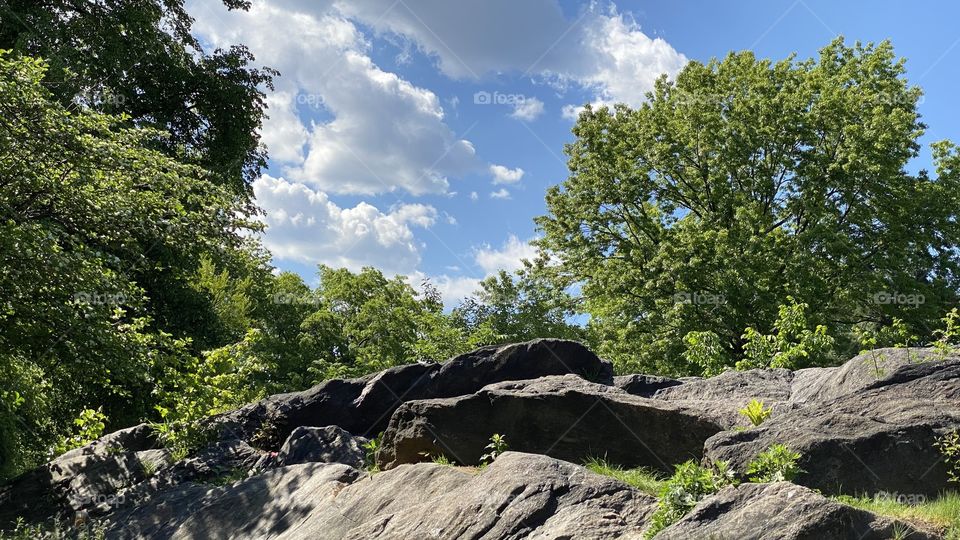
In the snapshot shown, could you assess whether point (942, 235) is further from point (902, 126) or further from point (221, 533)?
point (221, 533)

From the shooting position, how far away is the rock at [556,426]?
905 cm

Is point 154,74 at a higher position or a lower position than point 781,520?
higher

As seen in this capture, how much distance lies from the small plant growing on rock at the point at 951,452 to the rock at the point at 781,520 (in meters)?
1.66

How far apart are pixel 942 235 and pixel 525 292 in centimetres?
1786

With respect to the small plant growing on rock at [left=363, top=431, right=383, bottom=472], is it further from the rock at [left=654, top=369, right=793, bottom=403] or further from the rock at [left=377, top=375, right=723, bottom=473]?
the rock at [left=654, top=369, right=793, bottom=403]

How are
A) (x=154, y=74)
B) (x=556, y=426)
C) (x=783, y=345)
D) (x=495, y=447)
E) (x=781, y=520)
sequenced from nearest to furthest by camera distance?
(x=781, y=520) → (x=495, y=447) → (x=556, y=426) → (x=783, y=345) → (x=154, y=74)

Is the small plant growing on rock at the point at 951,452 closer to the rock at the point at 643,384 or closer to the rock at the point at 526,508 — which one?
the rock at the point at 526,508

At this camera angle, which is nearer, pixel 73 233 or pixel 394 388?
pixel 394 388

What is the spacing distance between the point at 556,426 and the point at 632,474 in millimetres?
1461

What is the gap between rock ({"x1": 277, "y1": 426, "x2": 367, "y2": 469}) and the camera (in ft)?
35.3

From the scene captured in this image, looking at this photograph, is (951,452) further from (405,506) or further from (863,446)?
(405,506)

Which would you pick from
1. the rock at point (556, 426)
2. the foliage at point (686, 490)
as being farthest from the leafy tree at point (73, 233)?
the foliage at point (686, 490)

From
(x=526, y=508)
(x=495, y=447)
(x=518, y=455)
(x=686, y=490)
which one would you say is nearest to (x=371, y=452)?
(x=495, y=447)

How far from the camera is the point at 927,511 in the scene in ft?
18.5
